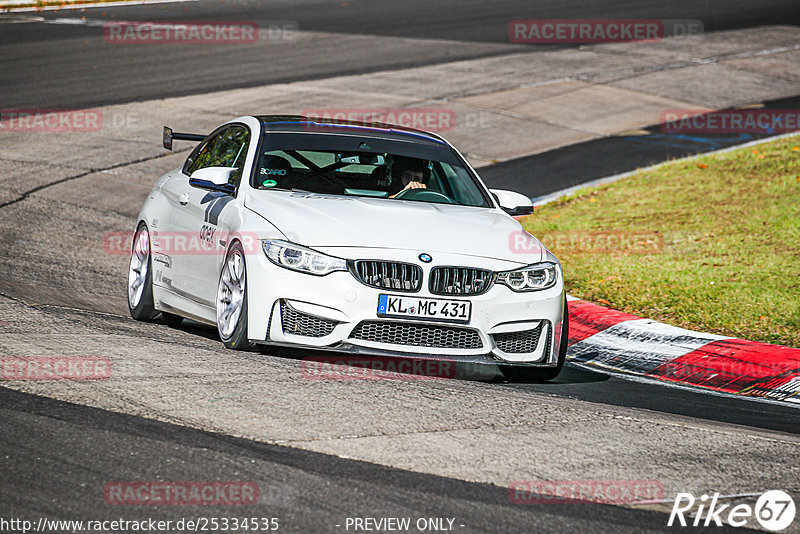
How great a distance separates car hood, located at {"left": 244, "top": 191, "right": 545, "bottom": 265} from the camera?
685cm

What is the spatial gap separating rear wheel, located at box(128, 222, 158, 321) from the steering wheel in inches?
77.9

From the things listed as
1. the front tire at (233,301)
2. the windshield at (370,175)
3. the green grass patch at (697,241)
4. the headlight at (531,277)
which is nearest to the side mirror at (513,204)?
the windshield at (370,175)

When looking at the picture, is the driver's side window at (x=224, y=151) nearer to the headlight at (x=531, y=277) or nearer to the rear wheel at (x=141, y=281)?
the rear wheel at (x=141, y=281)

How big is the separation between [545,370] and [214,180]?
8.28 feet

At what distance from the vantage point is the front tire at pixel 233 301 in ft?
22.4

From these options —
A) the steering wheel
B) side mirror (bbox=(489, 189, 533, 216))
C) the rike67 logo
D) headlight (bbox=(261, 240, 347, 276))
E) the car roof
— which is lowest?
the rike67 logo

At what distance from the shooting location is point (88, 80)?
21562 millimetres

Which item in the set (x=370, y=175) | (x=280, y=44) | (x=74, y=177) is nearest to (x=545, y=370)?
(x=370, y=175)

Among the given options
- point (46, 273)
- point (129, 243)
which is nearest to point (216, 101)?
point (129, 243)

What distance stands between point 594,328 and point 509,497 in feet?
15.1

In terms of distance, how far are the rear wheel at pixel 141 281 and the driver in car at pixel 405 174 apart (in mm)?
1930

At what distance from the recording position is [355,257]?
22.1ft

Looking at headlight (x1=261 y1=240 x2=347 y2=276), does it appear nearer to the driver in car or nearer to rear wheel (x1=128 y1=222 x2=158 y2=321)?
the driver in car

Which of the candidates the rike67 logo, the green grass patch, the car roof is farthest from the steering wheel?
the rike67 logo
